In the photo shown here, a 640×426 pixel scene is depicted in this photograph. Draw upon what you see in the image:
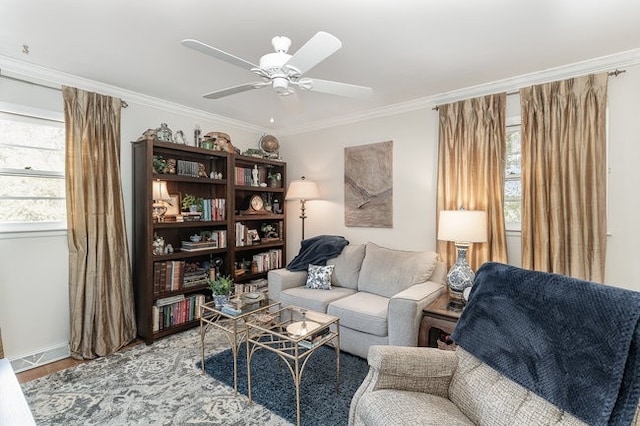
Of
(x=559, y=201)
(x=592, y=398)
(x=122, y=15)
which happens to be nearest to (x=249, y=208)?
(x=122, y=15)

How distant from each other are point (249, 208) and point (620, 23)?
148 inches

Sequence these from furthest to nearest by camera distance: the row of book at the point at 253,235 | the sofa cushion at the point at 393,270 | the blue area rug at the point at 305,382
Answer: the row of book at the point at 253,235 < the sofa cushion at the point at 393,270 < the blue area rug at the point at 305,382

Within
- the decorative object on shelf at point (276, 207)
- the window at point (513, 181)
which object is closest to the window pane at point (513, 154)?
the window at point (513, 181)

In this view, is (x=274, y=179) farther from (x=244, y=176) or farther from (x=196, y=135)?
(x=196, y=135)

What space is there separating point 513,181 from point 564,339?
2.04 metres

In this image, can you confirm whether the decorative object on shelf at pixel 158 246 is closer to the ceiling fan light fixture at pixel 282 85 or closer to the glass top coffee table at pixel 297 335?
the glass top coffee table at pixel 297 335

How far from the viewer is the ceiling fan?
151cm

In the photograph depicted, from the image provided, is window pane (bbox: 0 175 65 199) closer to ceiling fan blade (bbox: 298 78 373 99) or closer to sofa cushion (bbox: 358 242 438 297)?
ceiling fan blade (bbox: 298 78 373 99)

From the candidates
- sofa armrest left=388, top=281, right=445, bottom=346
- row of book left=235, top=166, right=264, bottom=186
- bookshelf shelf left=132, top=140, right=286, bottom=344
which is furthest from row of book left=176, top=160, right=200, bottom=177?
sofa armrest left=388, top=281, right=445, bottom=346

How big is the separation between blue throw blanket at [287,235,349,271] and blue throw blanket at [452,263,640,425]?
82.6 inches

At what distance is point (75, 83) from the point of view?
282 centimetres

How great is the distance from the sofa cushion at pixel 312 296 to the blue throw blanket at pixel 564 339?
152 centimetres

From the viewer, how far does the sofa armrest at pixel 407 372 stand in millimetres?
1493

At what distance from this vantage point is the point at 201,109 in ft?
12.4
